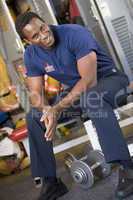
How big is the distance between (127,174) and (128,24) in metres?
1.97

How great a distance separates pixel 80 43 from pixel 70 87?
39 cm

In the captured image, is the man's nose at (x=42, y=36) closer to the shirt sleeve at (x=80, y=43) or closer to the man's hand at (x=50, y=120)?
the shirt sleeve at (x=80, y=43)

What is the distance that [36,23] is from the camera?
87.0 inches

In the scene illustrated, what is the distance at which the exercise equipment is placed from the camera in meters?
2.22

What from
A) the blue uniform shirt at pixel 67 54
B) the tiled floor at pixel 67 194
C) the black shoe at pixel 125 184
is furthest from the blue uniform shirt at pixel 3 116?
the black shoe at pixel 125 184

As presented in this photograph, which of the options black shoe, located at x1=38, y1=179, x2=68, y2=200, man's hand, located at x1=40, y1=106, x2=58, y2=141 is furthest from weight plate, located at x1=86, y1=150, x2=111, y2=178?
man's hand, located at x1=40, y1=106, x2=58, y2=141

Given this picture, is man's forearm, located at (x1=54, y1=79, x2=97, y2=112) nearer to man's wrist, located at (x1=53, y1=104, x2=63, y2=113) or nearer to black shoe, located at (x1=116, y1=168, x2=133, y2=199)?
man's wrist, located at (x1=53, y1=104, x2=63, y2=113)

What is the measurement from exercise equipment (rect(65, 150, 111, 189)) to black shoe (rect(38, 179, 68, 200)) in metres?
0.10

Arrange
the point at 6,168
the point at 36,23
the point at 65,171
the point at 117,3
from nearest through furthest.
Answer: the point at 36,23 → the point at 65,171 → the point at 6,168 → the point at 117,3

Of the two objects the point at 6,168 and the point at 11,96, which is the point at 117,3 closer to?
the point at 11,96

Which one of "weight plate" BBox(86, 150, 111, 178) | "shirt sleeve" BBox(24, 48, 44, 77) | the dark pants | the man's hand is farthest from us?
"shirt sleeve" BBox(24, 48, 44, 77)

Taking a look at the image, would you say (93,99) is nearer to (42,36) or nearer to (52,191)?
(42,36)

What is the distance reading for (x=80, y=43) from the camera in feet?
7.15

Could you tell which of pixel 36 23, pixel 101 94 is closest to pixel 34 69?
pixel 36 23
